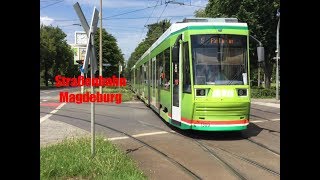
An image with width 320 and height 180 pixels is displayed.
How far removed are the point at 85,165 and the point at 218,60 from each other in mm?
5622

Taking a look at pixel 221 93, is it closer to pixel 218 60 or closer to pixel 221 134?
pixel 218 60

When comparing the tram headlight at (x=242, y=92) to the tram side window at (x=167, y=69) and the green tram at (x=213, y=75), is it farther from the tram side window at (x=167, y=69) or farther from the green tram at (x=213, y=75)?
the tram side window at (x=167, y=69)

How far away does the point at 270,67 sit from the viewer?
144 ft

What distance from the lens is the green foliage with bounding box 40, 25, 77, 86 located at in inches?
3167

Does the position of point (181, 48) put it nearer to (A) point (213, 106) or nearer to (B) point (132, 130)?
(A) point (213, 106)

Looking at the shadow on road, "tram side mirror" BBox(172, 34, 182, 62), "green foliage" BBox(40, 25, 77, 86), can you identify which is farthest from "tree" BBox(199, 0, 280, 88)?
"green foliage" BBox(40, 25, 77, 86)

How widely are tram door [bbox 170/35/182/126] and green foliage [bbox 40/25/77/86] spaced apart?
2628 inches

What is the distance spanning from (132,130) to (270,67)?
3253cm

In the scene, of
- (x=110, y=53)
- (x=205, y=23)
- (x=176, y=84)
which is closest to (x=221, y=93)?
(x=176, y=84)

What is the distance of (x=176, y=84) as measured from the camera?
12.6 metres

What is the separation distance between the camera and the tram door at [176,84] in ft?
40.2

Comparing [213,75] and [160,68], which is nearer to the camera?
[213,75]

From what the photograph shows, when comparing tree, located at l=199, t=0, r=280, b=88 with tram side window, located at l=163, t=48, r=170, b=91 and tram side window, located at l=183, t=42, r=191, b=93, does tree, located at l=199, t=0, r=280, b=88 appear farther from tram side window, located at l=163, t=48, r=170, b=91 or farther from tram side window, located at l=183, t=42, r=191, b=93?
tram side window, located at l=183, t=42, r=191, b=93
